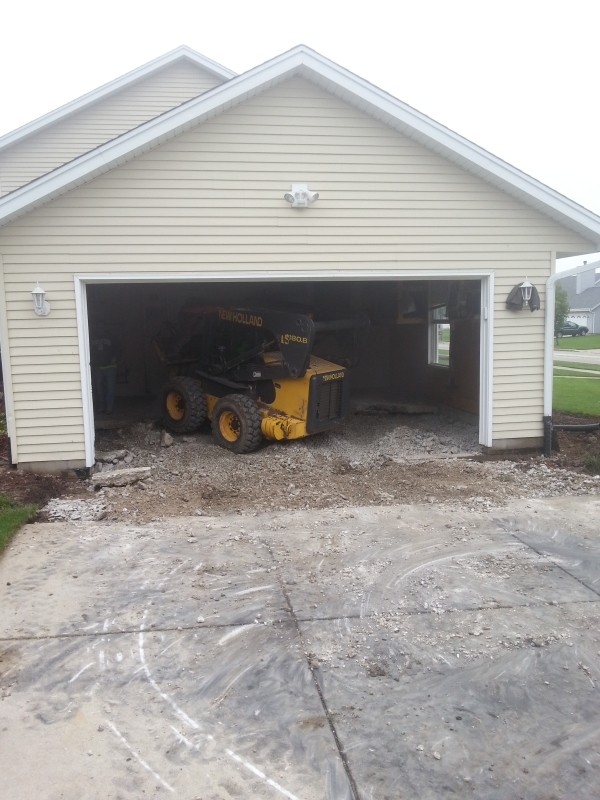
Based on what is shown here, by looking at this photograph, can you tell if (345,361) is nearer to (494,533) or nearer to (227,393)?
(227,393)

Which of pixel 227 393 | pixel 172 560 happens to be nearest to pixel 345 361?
pixel 227 393

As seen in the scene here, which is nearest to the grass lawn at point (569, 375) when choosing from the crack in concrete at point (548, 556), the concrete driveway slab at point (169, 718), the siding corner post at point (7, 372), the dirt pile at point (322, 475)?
the dirt pile at point (322, 475)

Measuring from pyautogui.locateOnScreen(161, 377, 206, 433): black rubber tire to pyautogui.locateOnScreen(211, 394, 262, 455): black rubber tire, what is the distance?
893 millimetres

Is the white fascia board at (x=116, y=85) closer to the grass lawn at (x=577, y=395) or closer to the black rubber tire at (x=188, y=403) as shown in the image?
the black rubber tire at (x=188, y=403)

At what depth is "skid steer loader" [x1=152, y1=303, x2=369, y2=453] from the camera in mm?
9375

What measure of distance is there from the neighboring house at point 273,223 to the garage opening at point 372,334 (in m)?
2.18

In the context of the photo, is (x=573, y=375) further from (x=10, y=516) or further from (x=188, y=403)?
(x=10, y=516)

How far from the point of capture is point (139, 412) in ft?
43.6

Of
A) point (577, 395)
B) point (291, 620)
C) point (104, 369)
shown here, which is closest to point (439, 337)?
point (577, 395)

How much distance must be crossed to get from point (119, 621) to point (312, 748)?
5.94ft

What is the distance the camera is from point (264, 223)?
331 inches

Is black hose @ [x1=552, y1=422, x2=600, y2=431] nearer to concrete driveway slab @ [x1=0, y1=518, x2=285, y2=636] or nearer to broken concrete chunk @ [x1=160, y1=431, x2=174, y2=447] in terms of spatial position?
broken concrete chunk @ [x1=160, y1=431, x2=174, y2=447]

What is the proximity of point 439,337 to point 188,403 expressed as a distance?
19.0 ft

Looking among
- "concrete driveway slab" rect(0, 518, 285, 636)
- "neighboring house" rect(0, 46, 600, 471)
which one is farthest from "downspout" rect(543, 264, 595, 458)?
"concrete driveway slab" rect(0, 518, 285, 636)
